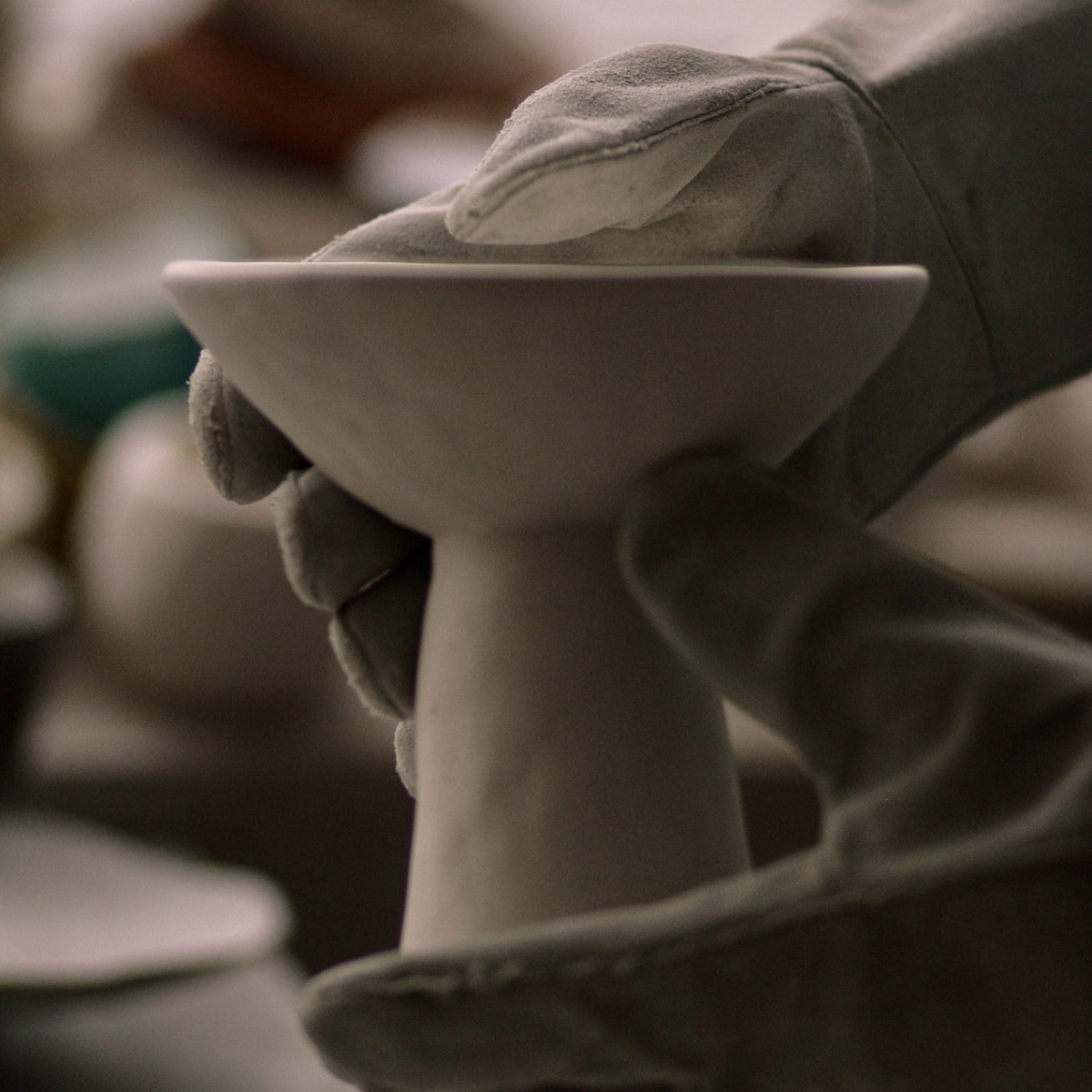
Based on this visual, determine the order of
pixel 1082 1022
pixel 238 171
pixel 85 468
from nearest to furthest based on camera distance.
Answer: pixel 1082 1022 < pixel 85 468 < pixel 238 171

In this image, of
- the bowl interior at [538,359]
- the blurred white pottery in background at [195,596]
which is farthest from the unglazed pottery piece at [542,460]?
the blurred white pottery in background at [195,596]

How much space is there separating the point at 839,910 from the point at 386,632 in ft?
0.40

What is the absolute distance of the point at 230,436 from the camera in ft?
0.86

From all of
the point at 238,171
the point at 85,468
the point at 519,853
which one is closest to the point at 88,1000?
the point at 519,853

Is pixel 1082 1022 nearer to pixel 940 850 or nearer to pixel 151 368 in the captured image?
pixel 940 850

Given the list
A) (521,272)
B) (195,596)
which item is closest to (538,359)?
(521,272)

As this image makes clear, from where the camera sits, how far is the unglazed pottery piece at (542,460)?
0.68 ft

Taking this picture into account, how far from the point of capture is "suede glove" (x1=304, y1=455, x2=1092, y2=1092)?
0.61ft

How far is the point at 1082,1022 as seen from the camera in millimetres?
187

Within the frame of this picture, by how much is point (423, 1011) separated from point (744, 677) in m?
0.06

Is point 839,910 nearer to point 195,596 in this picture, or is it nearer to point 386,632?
point 386,632

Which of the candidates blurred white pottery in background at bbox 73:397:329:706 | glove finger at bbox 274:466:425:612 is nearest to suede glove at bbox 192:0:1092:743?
glove finger at bbox 274:466:425:612

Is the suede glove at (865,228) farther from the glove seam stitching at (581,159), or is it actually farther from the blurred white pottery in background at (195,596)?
the blurred white pottery in background at (195,596)

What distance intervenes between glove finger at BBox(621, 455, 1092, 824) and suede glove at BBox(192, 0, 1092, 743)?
0.16ft
